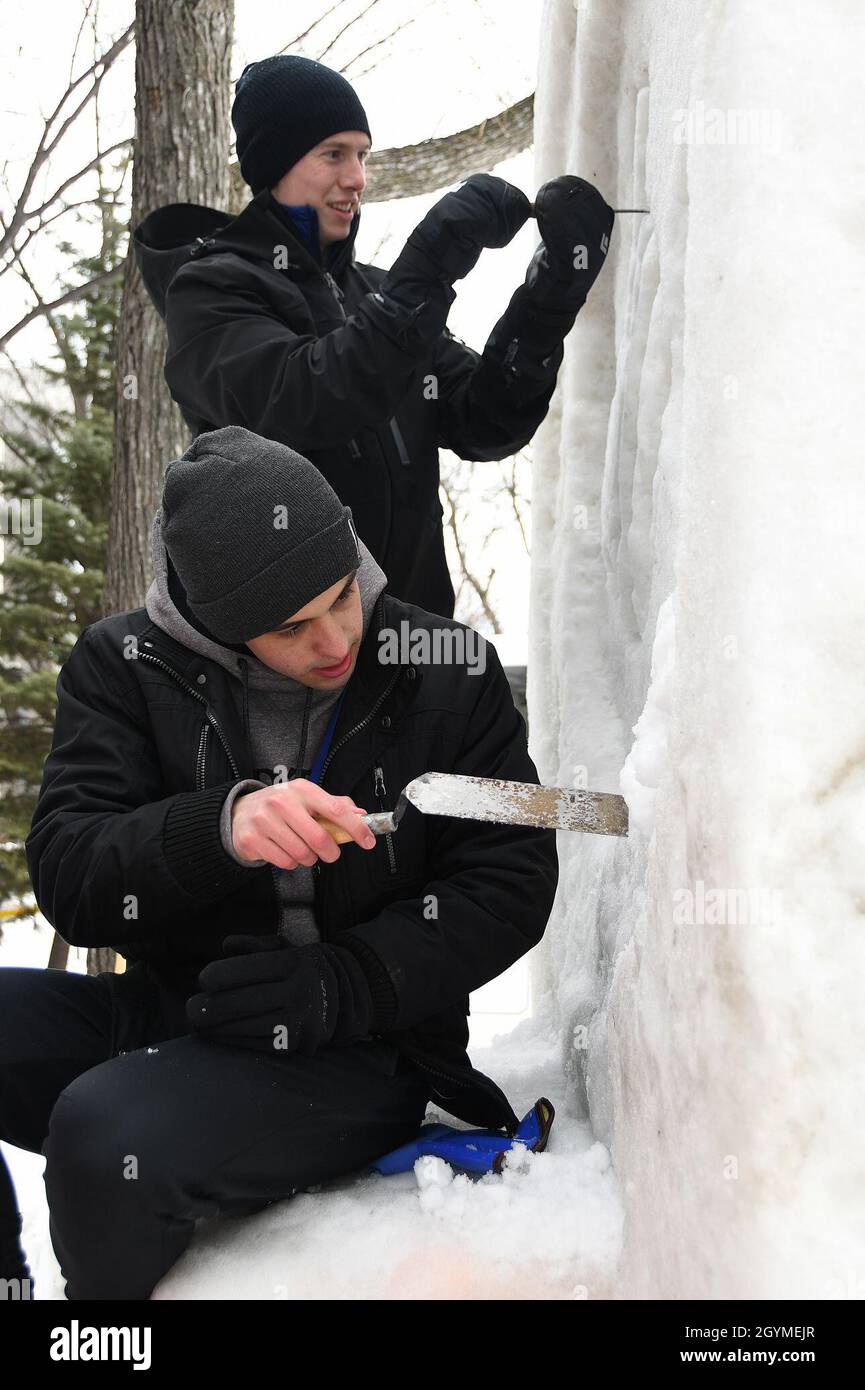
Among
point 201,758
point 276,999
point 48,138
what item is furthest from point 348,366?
point 48,138

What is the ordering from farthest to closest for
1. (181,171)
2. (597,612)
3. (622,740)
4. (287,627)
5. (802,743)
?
(181,171) → (597,612) → (622,740) → (287,627) → (802,743)

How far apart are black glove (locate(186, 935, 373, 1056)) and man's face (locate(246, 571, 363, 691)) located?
381 mm

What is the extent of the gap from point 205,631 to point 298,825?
441 mm

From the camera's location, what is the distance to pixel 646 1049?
1.54 metres

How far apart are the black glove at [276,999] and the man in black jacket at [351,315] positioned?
98cm

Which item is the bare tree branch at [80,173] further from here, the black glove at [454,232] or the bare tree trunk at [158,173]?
the black glove at [454,232]

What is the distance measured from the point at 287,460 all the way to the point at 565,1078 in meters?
1.13

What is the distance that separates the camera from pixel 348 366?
221cm

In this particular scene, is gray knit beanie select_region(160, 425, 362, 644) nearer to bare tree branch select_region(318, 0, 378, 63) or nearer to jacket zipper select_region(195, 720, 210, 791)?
jacket zipper select_region(195, 720, 210, 791)

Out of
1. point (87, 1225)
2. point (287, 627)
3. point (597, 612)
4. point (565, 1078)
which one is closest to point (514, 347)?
point (597, 612)

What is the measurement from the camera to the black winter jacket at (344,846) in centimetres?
174

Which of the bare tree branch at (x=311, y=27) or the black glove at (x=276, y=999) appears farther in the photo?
the bare tree branch at (x=311, y=27)

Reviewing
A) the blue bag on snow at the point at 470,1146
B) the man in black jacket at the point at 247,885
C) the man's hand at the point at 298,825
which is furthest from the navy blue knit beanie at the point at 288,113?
the blue bag on snow at the point at 470,1146

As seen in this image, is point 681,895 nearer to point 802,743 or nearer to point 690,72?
point 802,743
